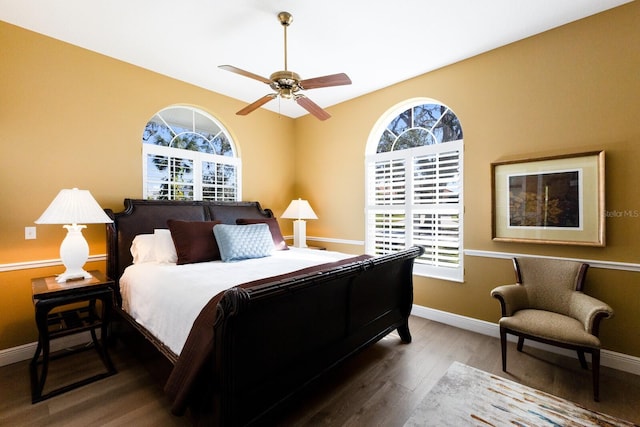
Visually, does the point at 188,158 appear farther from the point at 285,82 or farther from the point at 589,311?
the point at 589,311

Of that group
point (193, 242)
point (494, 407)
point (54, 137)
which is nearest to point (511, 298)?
point (494, 407)

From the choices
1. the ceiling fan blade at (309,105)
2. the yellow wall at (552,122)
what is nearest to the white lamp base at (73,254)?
the ceiling fan blade at (309,105)

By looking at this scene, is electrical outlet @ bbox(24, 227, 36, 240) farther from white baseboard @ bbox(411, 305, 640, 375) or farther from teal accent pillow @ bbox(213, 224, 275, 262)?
white baseboard @ bbox(411, 305, 640, 375)

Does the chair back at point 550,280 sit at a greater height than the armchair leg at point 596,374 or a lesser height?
greater

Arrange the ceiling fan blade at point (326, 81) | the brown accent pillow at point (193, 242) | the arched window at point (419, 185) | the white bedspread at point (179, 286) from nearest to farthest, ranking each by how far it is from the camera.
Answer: the white bedspread at point (179, 286) < the ceiling fan blade at point (326, 81) < the brown accent pillow at point (193, 242) < the arched window at point (419, 185)

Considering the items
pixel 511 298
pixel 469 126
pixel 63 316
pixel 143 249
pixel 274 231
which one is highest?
pixel 469 126

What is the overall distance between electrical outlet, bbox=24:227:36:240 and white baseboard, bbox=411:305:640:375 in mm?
4000

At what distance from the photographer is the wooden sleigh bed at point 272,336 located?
138 centimetres

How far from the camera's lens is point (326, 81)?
2229 mm

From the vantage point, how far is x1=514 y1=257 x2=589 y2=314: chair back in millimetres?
2412

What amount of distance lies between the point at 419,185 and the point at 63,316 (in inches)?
150

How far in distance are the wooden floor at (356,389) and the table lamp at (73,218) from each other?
835mm

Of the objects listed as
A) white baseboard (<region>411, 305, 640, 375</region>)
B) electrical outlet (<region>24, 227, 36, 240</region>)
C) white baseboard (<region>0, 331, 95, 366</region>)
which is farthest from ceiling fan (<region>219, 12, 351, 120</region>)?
white baseboard (<region>0, 331, 95, 366</region>)

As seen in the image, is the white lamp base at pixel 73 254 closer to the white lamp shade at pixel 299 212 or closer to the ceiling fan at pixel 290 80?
the ceiling fan at pixel 290 80
